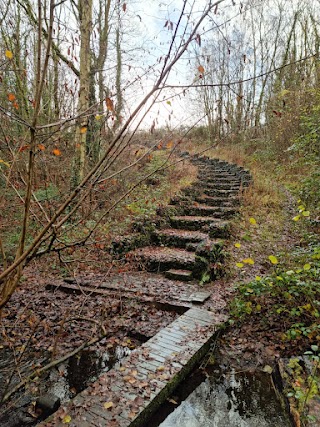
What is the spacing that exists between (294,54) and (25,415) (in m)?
20.6

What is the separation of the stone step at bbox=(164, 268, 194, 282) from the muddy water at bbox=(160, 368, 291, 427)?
2.57m

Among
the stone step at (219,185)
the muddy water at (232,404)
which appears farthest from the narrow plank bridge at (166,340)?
the stone step at (219,185)

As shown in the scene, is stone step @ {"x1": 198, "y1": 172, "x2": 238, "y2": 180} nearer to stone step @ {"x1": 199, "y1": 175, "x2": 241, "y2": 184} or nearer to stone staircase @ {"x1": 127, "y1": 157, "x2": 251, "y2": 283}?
stone staircase @ {"x1": 127, "y1": 157, "x2": 251, "y2": 283}

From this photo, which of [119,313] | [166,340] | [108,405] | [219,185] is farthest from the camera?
[219,185]

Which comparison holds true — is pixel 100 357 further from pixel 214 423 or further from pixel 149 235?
pixel 149 235

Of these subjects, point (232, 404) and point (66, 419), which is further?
point (232, 404)

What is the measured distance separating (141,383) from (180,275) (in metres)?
3.22

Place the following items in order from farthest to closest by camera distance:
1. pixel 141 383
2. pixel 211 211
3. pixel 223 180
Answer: pixel 223 180
pixel 211 211
pixel 141 383

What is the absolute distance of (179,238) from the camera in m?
7.45

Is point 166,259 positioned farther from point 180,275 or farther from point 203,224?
point 203,224

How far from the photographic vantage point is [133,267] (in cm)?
667

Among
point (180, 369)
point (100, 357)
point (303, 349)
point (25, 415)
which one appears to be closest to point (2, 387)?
point (25, 415)

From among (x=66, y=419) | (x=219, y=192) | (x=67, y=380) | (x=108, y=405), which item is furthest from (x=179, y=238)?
(x=66, y=419)

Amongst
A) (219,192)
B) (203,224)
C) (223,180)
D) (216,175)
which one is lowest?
(203,224)
